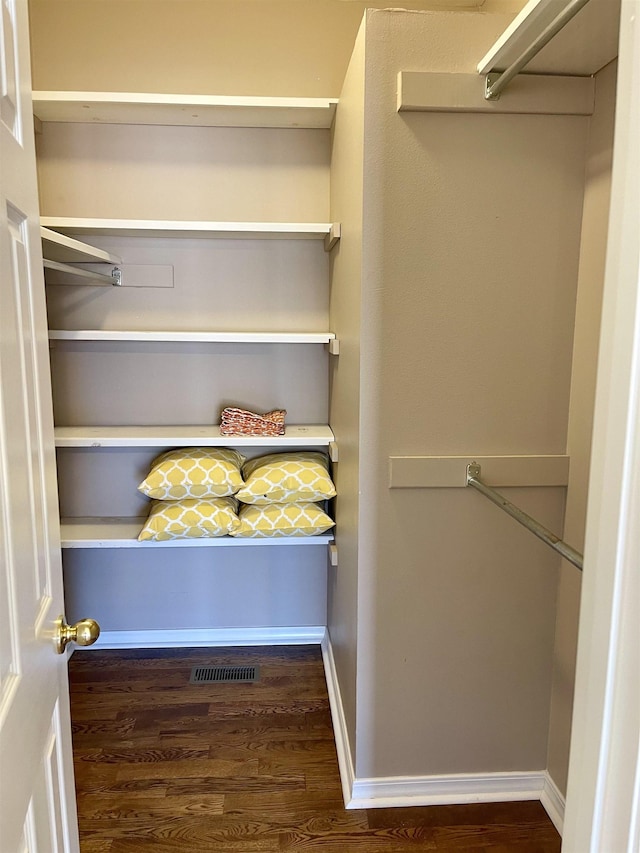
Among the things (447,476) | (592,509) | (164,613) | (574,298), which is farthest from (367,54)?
(164,613)

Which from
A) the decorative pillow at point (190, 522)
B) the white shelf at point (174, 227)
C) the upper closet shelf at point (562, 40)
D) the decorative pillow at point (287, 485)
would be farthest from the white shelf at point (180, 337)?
the upper closet shelf at point (562, 40)

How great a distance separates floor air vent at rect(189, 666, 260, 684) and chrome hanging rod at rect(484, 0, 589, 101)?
223 cm

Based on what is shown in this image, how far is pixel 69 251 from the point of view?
2.06 metres

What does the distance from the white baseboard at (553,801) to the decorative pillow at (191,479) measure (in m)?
1.42

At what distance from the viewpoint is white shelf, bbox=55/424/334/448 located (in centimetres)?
228

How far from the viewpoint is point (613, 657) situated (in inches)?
23.8

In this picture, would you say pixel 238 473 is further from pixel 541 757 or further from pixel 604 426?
pixel 604 426

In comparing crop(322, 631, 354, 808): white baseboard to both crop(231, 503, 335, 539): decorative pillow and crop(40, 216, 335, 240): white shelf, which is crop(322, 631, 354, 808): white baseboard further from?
crop(40, 216, 335, 240): white shelf

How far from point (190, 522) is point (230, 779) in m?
0.87

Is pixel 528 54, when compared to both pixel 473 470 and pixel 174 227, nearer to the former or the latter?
pixel 473 470

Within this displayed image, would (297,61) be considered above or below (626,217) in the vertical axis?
above

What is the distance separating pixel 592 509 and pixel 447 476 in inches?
42.2

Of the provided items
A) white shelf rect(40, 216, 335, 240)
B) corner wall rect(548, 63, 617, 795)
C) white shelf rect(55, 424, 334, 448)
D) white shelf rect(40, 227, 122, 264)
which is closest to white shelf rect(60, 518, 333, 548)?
white shelf rect(55, 424, 334, 448)

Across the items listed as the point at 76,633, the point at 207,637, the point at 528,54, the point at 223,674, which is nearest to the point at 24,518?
the point at 76,633
